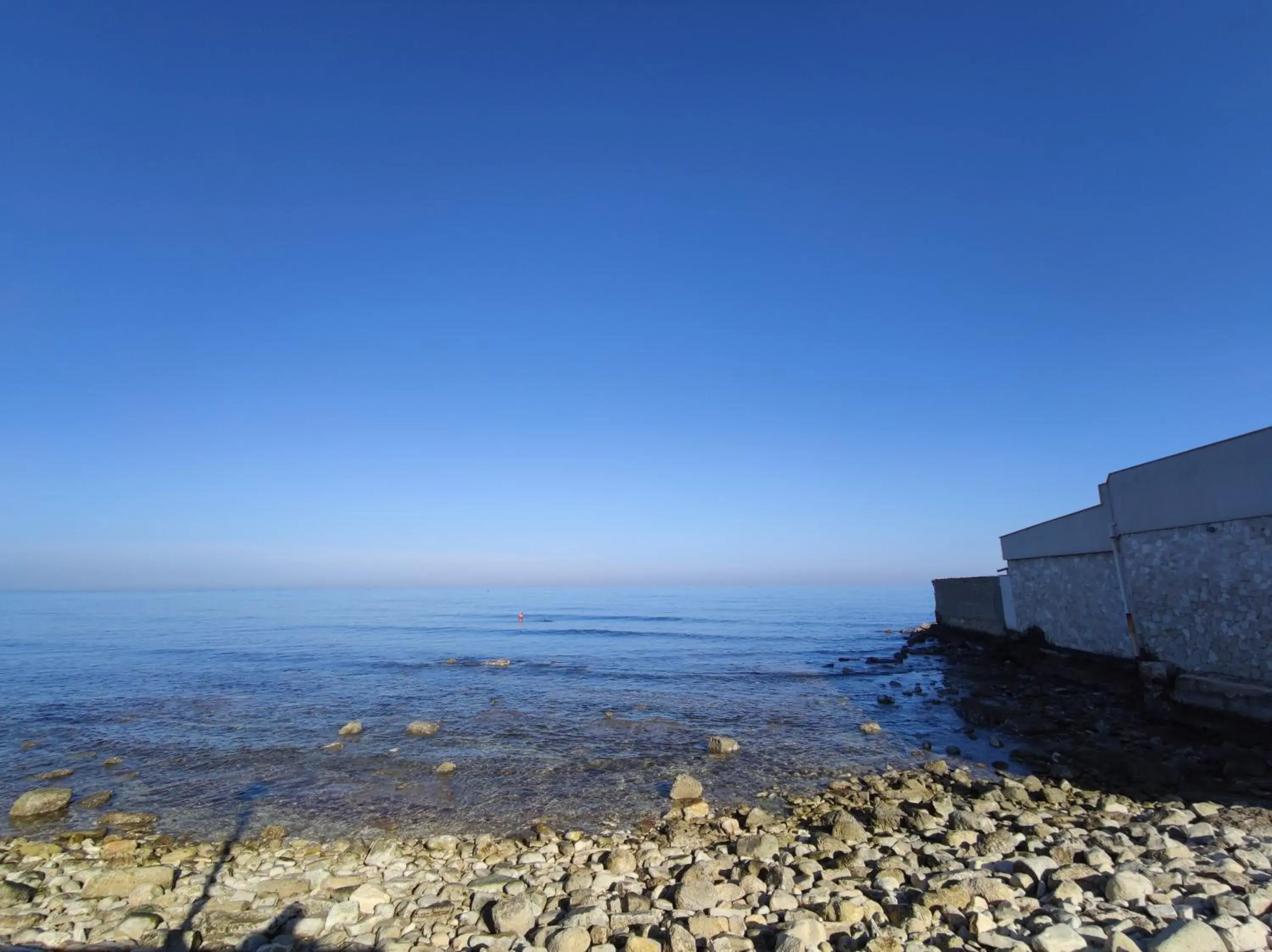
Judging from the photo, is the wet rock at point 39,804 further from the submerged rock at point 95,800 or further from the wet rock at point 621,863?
the wet rock at point 621,863

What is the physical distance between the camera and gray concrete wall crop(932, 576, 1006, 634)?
32969 millimetres

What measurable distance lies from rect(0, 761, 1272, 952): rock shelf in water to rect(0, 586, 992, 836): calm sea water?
4.99ft

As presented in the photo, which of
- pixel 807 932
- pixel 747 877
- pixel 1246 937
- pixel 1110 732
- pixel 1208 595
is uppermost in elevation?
pixel 1208 595

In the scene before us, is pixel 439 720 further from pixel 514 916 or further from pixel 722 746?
pixel 514 916

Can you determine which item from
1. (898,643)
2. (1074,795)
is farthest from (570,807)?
(898,643)

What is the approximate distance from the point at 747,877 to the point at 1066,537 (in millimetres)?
21083

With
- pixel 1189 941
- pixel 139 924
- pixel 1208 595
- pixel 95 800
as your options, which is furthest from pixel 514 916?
pixel 1208 595

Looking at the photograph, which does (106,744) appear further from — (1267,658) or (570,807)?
(1267,658)

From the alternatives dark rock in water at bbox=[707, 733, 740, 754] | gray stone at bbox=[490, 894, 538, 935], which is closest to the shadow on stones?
dark rock in water at bbox=[707, 733, 740, 754]

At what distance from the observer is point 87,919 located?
23.1 feet

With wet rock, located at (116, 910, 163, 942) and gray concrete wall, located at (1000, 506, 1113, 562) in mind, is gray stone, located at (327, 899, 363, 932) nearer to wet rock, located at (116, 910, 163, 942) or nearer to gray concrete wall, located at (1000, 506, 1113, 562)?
wet rock, located at (116, 910, 163, 942)

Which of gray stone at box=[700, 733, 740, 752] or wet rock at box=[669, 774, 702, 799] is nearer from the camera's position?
wet rock at box=[669, 774, 702, 799]

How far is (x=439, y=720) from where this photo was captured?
18.9 metres

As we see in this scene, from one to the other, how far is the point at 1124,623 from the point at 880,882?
55.7 ft
